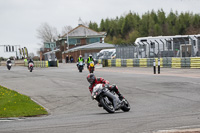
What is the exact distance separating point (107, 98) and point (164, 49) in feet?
88.2

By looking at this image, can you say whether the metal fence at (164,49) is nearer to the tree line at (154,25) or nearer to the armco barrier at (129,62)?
the armco barrier at (129,62)

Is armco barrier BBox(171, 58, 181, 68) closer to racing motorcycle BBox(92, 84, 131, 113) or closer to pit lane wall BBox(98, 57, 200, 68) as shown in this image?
pit lane wall BBox(98, 57, 200, 68)

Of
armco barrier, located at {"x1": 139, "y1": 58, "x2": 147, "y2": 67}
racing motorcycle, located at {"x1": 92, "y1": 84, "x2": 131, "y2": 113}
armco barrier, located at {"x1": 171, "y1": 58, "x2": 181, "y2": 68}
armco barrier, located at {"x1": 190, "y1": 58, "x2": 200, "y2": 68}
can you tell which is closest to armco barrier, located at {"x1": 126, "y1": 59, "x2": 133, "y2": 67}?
armco barrier, located at {"x1": 139, "y1": 58, "x2": 147, "y2": 67}

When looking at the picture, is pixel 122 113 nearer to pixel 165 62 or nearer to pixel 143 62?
pixel 165 62

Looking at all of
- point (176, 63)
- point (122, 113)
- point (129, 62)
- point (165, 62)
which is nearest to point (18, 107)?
point (122, 113)

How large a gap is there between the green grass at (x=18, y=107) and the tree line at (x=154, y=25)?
85368 mm

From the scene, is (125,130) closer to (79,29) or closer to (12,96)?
(12,96)

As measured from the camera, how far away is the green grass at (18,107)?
41.6 ft

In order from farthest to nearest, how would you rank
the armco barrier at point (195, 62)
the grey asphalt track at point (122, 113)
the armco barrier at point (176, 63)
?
1. the armco barrier at point (176, 63)
2. the armco barrier at point (195, 62)
3. the grey asphalt track at point (122, 113)

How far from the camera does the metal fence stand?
34.2m

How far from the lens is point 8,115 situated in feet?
40.7

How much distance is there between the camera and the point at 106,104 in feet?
38.8

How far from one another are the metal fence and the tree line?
2168 inches

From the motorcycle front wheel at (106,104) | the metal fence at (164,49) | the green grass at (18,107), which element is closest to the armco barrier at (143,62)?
the metal fence at (164,49)
